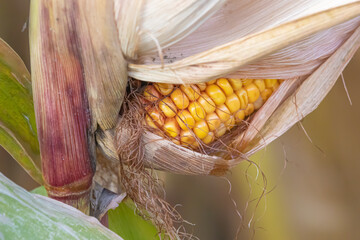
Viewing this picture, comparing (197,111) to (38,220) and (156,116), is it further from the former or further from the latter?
(38,220)

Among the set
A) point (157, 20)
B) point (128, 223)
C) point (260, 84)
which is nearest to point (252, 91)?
point (260, 84)

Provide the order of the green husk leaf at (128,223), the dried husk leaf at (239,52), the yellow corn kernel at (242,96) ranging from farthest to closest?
the green husk leaf at (128,223), the yellow corn kernel at (242,96), the dried husk leaf at (239,52)

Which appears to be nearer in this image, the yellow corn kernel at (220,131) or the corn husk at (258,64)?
the corn husk at (258,64)

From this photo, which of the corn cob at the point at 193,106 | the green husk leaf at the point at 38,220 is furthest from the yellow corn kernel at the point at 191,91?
the green husk leaf at the point at 38,220

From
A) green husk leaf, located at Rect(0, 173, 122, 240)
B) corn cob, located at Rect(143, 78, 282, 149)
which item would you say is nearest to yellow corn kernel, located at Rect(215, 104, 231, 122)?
corn cob, located at Rect(143, 78, 282, 149)

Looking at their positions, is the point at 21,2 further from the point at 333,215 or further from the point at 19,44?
the point at 333,215

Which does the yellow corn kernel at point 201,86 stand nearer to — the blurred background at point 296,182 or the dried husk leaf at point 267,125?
the dried husk leaf at point 267,125
